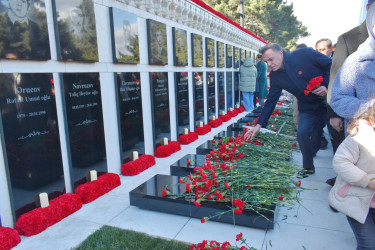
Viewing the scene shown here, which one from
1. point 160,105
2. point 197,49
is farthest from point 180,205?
point 197,49

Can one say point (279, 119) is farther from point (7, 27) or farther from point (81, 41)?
point (7, 27)

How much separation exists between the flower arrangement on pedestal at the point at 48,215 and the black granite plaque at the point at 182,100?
3.26m

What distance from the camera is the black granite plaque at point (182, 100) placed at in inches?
242

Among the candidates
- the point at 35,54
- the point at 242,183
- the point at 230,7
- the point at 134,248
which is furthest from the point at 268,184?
the point at 230,7

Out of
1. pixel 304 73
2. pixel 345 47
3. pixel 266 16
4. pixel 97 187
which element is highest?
pixel 266 16

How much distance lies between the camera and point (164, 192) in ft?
9.78

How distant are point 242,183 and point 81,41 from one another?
2.55m

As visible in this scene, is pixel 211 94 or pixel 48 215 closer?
pixel 48 215

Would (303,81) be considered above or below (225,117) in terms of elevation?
above

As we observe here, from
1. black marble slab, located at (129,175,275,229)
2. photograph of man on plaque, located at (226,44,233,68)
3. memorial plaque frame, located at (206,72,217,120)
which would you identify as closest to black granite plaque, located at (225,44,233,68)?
photograph of man on plaque, located at (226,44,233,68)

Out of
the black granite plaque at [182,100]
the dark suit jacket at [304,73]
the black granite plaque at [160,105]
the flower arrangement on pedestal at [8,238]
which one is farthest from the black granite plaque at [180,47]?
the flower arrangement on pedestal at [8,238]

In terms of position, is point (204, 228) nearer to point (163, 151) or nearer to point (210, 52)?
point (163, 151)

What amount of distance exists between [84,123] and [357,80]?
2.98 meters

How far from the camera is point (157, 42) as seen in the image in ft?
17.1
